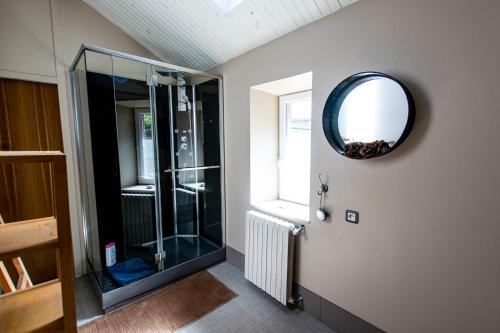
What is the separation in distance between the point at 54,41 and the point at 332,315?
3.28 meters

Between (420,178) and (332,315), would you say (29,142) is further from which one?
(420,178)

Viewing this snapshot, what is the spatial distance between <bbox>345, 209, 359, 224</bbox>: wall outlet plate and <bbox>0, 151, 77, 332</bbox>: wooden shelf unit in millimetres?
1506

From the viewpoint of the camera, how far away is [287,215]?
2.02 meters

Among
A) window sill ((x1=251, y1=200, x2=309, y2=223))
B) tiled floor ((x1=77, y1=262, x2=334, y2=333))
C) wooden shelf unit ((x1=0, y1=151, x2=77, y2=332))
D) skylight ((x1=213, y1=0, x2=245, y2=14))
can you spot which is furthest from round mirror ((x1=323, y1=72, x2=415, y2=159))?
wooden shelf unit ((x1=0, y1=151, x2=77, y2=332))

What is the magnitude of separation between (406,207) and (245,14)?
5.79ft

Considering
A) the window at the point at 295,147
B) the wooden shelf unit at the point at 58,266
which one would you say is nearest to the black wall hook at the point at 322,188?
the window at the point at 295,147

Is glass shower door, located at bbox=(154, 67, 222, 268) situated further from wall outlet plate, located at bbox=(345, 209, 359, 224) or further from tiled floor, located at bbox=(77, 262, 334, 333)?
wall outlet plate, located at bbox=(345, 209, 359, 224)

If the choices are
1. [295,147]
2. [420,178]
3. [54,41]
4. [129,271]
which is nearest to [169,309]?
[129,271]

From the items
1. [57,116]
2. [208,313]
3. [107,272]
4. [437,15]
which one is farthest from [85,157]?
[437,15]

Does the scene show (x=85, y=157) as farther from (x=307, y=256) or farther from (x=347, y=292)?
(x=347, y=292)

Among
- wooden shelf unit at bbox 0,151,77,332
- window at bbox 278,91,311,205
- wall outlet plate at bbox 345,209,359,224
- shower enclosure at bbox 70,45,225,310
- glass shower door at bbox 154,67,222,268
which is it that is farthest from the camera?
glass shower door at bbox 154,67,222,268

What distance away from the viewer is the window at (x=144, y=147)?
2.30 meters

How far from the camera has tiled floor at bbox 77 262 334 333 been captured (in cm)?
177

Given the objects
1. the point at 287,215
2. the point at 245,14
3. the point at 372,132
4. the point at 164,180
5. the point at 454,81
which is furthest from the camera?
the point at 164,180
